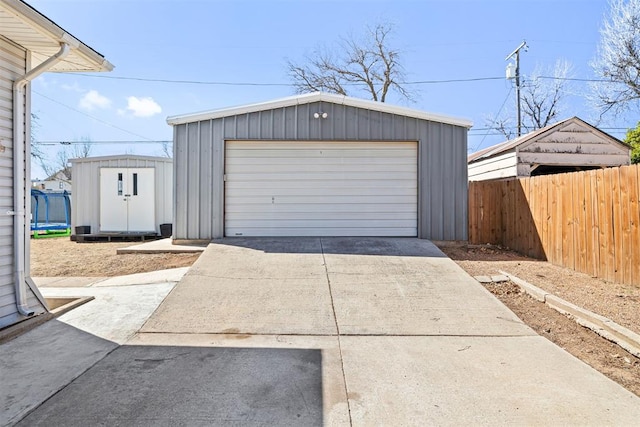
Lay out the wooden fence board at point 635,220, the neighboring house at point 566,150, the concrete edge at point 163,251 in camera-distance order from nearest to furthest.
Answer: the wooden fence board at point 635,220
the concrete edge at point 163,251
the neighboring house at point 566,150

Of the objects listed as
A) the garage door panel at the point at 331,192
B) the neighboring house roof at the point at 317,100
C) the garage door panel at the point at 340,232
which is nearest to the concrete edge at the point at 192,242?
the garage door panel at the point at 340,232

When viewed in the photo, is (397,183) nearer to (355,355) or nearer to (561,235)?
(561,235)

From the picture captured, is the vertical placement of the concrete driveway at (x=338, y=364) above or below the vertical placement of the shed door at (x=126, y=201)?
below

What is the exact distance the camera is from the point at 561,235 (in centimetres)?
650

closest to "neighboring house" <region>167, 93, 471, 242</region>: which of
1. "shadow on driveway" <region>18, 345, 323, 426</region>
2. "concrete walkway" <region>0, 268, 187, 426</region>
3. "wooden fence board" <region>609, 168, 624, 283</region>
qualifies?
"concrete walkway" <region>0, 268, 187, 426</region>

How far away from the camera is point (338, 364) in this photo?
10.1ft

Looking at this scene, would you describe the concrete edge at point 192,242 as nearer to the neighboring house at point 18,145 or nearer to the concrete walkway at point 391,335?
the concrete walkway at point 391,335

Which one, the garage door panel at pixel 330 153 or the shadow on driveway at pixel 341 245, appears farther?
the garage door panel at pixel 330 153

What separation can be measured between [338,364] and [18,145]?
421 cm

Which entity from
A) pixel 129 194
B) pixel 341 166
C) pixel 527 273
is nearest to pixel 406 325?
pixel 527 273

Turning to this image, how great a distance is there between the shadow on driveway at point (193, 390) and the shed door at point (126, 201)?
355 inches

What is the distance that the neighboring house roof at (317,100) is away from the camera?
25.1 feet

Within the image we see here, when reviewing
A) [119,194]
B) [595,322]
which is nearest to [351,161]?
[595,322]

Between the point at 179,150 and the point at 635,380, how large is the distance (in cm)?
783
